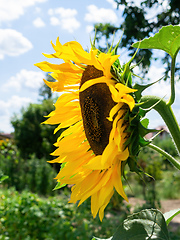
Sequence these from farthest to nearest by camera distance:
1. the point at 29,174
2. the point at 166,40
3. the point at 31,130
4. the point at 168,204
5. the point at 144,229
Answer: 1. the point at 31,130
2. the point at 29,174
3. the point at 168,204
4. the point at 166,40
5. the point at 144,229

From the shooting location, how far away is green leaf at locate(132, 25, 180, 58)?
71cm

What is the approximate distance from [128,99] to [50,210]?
303cm

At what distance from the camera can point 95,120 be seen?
804 millimetres

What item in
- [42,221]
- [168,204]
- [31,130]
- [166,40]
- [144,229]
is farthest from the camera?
[31,130]

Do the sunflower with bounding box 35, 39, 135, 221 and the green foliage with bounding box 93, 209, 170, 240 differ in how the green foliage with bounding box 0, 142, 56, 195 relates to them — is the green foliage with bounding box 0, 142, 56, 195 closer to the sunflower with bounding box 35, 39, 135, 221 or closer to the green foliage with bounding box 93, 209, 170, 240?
the sunflower with bounding box 35, 39, 135, 221

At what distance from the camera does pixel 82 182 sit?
817 millimetres

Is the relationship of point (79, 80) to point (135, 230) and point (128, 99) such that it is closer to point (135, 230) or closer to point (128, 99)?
point (128, 99)

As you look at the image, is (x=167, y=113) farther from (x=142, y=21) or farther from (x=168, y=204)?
(x=168, y=204)

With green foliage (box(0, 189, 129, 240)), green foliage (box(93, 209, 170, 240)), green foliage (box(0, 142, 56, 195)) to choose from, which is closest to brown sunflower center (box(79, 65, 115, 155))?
green foliage (box(93, 209, 170, 240))

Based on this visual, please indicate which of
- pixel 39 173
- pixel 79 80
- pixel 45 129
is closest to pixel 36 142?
pixel 45 129

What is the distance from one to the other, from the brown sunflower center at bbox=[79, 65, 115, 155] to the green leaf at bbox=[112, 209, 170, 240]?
0.22m

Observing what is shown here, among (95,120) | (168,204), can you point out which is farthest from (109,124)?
(168,204)

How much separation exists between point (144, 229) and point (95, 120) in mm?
306

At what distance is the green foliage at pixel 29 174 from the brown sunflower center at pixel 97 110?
7.02m
